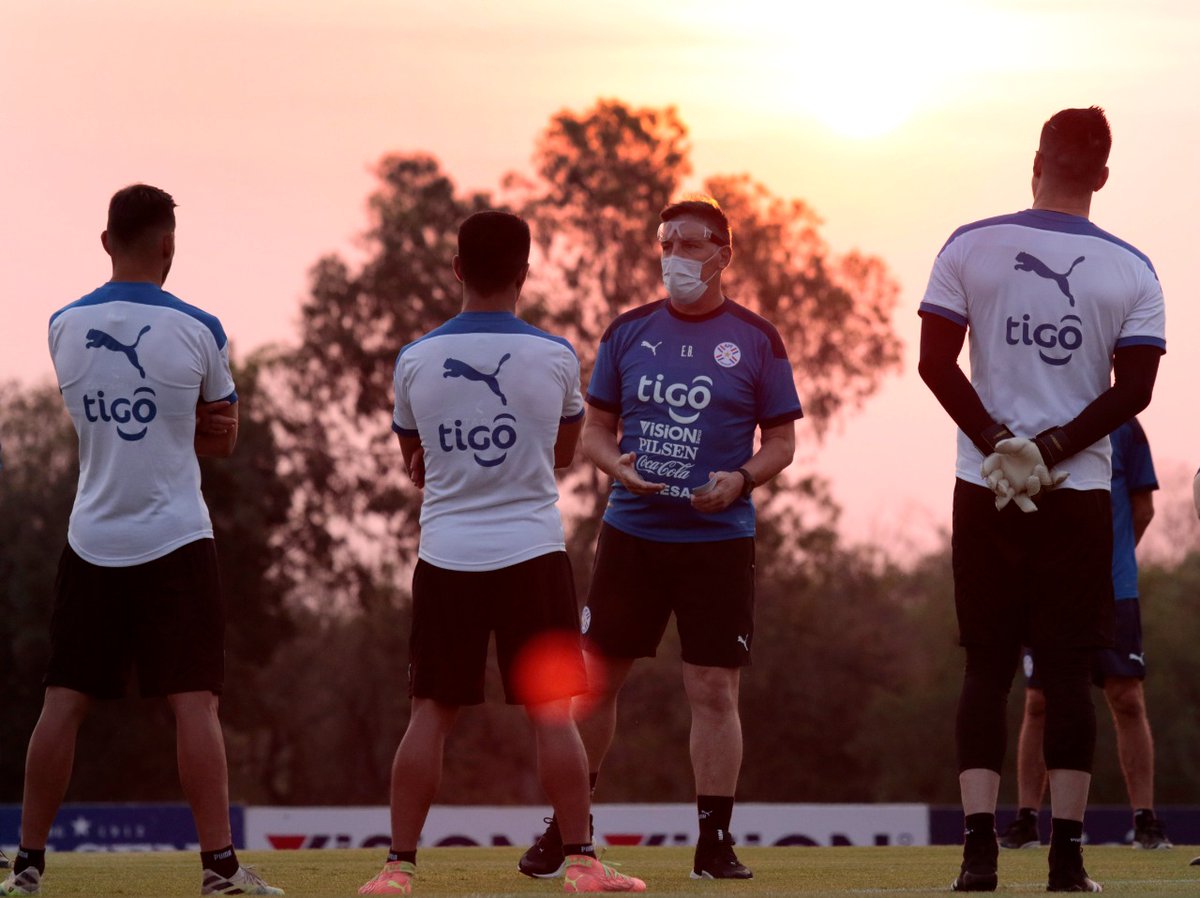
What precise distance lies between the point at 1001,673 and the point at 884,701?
1606 inches

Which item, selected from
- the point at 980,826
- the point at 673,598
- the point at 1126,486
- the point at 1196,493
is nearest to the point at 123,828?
the point at 1126,486

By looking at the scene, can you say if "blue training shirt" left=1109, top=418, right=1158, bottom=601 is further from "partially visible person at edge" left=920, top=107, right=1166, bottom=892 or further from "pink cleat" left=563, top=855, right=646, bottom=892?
"pink cleat" left=563, top=855, right=646, bottom=892

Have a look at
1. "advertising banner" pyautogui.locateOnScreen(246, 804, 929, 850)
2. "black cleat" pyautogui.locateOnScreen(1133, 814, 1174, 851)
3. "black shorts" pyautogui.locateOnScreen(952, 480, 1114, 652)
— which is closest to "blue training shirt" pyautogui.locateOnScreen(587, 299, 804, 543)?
"black shorts" pyautogui.locateOnScreen(952, 480, 1114, 652)

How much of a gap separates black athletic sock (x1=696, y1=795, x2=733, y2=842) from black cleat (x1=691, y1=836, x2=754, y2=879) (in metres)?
0.02

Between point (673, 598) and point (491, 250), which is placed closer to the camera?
point (491, 250)

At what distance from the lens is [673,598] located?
24.7 feet

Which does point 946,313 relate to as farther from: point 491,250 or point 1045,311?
point 491,250

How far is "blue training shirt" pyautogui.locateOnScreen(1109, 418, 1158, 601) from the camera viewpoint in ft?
32.3

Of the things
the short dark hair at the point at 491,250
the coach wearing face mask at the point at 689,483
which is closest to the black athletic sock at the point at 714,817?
the coach wearing face mask at the point at 689,483

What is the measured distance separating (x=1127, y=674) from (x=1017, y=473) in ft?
14.0

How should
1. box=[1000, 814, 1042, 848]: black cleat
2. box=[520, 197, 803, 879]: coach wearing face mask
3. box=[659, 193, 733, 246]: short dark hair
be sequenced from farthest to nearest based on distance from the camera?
1. box=[1000, 814, 1042, 848]: black cleat
2. box=[659, 193, 733, 246]: short dark hair
3. box=[520, 197, 803, 879]: coach wearing face mask

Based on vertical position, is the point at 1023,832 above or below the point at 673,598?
below

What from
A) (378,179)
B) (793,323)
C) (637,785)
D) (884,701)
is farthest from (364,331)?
(884,701)

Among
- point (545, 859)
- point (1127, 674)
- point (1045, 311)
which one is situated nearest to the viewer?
point (1045, 311)
